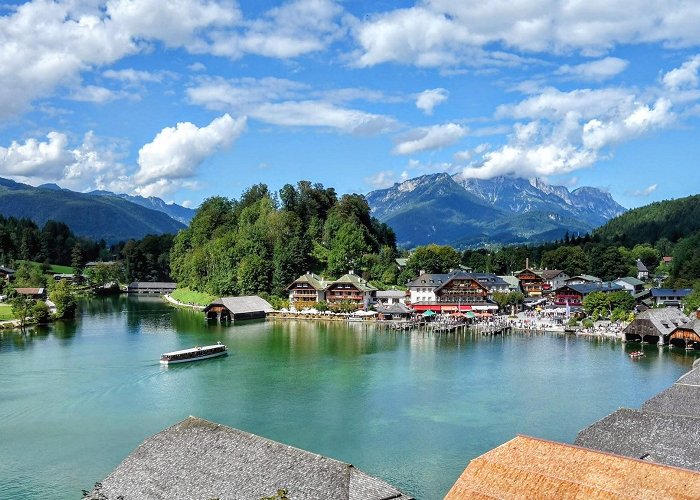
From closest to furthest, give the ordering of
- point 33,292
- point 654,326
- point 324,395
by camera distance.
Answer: point 324,395 < point 654,326 < point 33,292

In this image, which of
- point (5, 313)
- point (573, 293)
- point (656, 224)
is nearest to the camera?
point (5, 313)

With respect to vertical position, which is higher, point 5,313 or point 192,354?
point 5,313

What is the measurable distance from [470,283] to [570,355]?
20.9 metres

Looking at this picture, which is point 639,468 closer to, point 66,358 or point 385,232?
point 66,358

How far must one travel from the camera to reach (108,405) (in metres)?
25.8

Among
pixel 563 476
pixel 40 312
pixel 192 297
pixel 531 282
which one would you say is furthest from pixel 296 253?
pixel 563 476

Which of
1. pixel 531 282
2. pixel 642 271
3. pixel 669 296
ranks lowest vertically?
pixel 669 296

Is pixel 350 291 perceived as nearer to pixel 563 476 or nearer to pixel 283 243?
pixel 283 243

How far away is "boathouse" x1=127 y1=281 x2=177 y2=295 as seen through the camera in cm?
9412

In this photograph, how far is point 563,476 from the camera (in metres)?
11.6

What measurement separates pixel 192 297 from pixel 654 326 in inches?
1992

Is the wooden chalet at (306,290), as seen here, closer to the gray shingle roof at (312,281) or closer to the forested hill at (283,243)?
the gray shingle roof at (312,281)

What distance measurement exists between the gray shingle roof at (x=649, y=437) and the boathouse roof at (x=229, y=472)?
24.0 feet

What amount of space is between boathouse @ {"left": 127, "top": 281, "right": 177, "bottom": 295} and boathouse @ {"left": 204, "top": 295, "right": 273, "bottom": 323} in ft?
125
